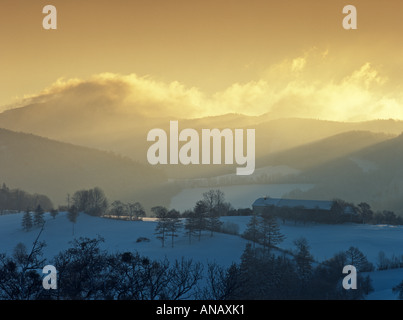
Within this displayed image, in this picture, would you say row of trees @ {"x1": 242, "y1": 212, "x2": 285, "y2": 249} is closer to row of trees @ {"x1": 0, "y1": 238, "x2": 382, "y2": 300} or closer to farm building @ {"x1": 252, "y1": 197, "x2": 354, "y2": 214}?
row of trees @ {"x1": 0, "y1": 238, "x2": 382, "y2": 300}

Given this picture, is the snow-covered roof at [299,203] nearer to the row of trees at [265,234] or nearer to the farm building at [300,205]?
the farm building at [300,205]

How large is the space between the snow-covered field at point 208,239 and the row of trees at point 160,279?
199 inches

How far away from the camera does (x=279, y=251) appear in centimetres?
7256

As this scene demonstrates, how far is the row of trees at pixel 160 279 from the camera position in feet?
98.7

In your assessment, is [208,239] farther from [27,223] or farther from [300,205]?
[27,223]

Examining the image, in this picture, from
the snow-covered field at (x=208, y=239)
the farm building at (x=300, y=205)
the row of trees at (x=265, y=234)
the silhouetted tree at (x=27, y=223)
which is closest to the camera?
the snow-covered field at (x=208, y=239)

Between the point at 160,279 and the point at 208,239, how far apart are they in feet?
136

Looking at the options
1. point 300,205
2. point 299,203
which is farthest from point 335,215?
point 299,203

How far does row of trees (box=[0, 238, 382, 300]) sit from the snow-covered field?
16.5 feet

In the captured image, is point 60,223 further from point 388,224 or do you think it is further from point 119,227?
point 388,224

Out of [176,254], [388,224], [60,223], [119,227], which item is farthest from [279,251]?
[60,223]

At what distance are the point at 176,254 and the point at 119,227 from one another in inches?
1170

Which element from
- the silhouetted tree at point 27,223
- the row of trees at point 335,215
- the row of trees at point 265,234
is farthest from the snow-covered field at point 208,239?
the row of trees at point 335,215

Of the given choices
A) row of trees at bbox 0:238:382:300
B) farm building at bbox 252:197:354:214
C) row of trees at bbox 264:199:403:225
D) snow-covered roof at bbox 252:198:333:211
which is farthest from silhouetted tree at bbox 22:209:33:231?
snow-covered roof at bbox 252:198:333:211
